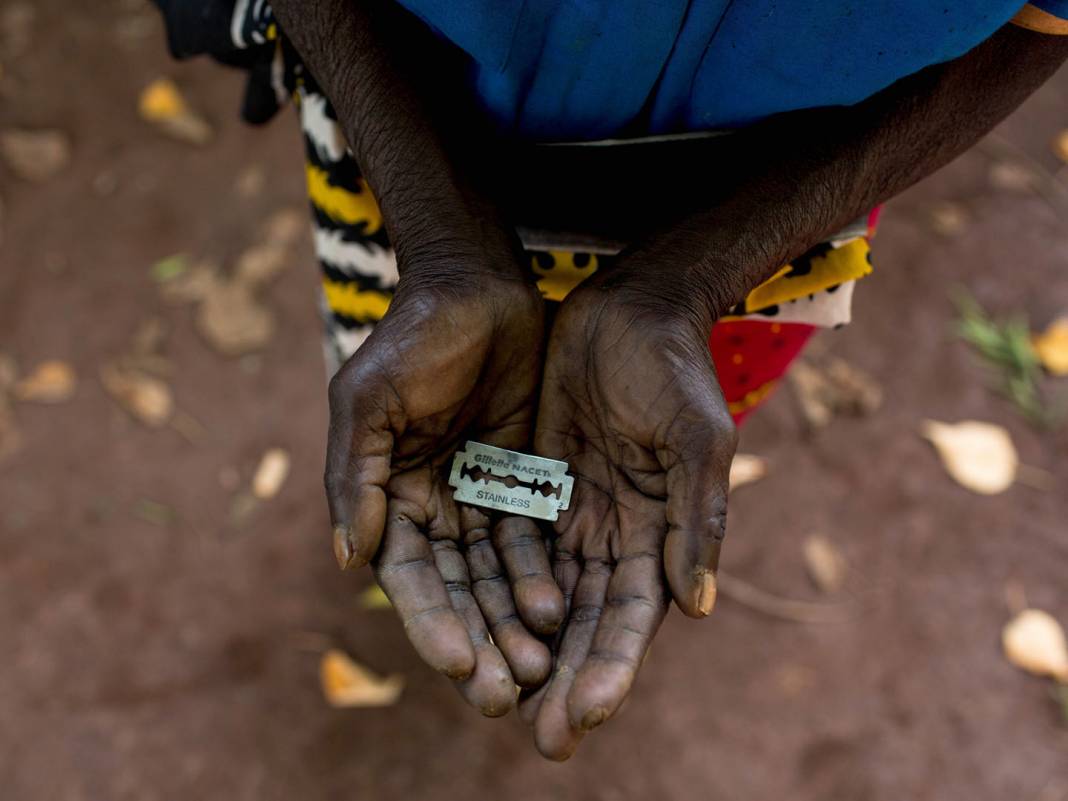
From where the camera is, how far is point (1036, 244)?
305 centimetres

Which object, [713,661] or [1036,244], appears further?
[1036,244]

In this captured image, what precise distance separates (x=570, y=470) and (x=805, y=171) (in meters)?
0.53

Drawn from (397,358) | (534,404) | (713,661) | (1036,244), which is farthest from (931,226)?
(397,358)

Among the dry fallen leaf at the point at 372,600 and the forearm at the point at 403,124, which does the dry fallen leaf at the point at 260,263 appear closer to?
the dry fallen leaf at the point at 372,600

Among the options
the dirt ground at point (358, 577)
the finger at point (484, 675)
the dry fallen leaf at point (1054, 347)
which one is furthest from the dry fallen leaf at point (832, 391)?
the finger at point (484, 675)

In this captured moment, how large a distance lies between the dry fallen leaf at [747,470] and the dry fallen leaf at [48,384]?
1.91 meters

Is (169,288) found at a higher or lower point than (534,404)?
lower

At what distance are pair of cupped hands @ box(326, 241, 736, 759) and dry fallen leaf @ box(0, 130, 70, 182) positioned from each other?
7.84 ft

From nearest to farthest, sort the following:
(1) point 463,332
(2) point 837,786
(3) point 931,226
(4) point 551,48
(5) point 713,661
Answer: (4) point 551,48 → (1) point 463,332 → (2) point 837,786 → (5) point 713,661 → (3) point 931,226

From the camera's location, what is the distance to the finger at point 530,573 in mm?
1234

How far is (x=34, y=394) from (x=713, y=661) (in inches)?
79.7

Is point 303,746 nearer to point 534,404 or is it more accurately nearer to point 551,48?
point 534,404

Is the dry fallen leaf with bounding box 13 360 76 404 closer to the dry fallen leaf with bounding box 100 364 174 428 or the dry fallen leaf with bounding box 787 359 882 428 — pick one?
the dry fallen leaf with bounding box 100 364 174 428

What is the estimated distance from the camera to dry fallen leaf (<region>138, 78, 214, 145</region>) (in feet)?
10.5
